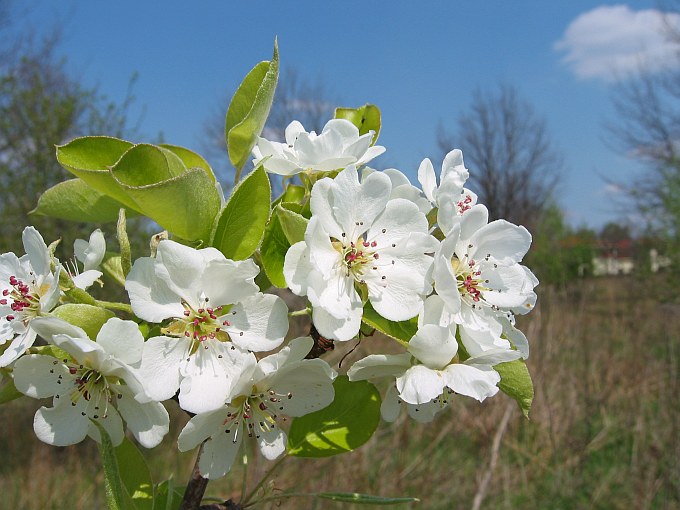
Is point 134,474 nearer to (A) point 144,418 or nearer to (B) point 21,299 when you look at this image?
(A) point 144,418

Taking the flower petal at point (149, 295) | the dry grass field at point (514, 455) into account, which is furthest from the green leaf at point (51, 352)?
the dry grass field at point (514, 455)

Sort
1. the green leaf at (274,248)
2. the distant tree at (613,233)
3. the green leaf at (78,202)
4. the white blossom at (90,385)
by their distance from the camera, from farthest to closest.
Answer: the distant tree at (613,233) → the green leaf at (78,202) → the green leaf at (274,248) → the white blossom at (90,385)

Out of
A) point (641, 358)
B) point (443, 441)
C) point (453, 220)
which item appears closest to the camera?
point (453, 220)

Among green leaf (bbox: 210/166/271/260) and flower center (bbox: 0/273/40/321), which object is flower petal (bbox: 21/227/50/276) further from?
green leaf (bbox: 210/166/271/260)

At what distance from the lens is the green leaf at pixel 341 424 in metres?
0.74

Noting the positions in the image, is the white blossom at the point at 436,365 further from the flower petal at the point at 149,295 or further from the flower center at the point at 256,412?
the flower petal at the point at 149,295

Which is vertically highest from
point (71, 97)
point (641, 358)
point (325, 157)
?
point (71, 97)

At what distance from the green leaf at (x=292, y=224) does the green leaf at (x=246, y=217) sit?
21 millimetres

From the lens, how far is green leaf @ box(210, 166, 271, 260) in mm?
617

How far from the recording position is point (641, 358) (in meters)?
5.29

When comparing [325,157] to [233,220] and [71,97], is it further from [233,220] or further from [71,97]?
[71,97]

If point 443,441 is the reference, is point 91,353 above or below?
above

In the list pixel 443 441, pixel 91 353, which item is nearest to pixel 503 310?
pixel 91 353

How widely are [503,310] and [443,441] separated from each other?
3947 mm
